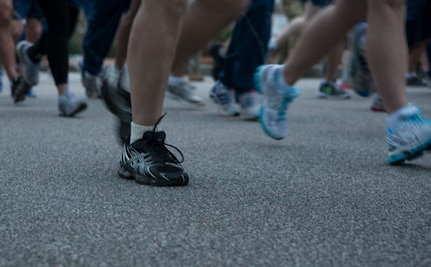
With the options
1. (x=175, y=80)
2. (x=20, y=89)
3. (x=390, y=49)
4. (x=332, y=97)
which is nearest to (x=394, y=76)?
(x=390, y=49)

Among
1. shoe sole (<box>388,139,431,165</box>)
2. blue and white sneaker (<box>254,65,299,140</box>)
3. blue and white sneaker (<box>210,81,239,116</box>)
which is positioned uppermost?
shoe sole (<box>388,139,431,165</box>)

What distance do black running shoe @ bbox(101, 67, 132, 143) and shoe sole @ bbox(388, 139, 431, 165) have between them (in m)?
0.92

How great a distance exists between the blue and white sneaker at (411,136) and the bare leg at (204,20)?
129 cm

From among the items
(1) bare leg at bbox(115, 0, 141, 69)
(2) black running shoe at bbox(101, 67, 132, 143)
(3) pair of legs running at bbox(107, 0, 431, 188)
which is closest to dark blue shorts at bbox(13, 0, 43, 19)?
(1) bare leg at bbox(115, 0, 141, 69)

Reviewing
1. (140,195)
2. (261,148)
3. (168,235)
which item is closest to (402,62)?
(261,148)

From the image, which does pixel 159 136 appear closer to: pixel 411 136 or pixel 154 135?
pixel 154 135

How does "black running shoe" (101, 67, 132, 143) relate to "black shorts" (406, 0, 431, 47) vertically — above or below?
above

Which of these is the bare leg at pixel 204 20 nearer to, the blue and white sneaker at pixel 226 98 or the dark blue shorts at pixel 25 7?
the blue and white sneaker at pixel 226 98

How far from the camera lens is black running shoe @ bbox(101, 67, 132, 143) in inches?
101

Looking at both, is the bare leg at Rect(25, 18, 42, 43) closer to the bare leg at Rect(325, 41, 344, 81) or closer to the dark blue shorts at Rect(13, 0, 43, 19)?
the dark blue shorts at Rect(13, 0, 43, 19)

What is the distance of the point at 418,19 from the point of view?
6.23m

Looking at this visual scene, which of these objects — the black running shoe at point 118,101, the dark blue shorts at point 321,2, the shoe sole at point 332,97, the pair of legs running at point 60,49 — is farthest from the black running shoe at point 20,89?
the black running shoe at point 118,101

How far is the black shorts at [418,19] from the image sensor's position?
20.3 ft

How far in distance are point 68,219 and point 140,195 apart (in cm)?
33
